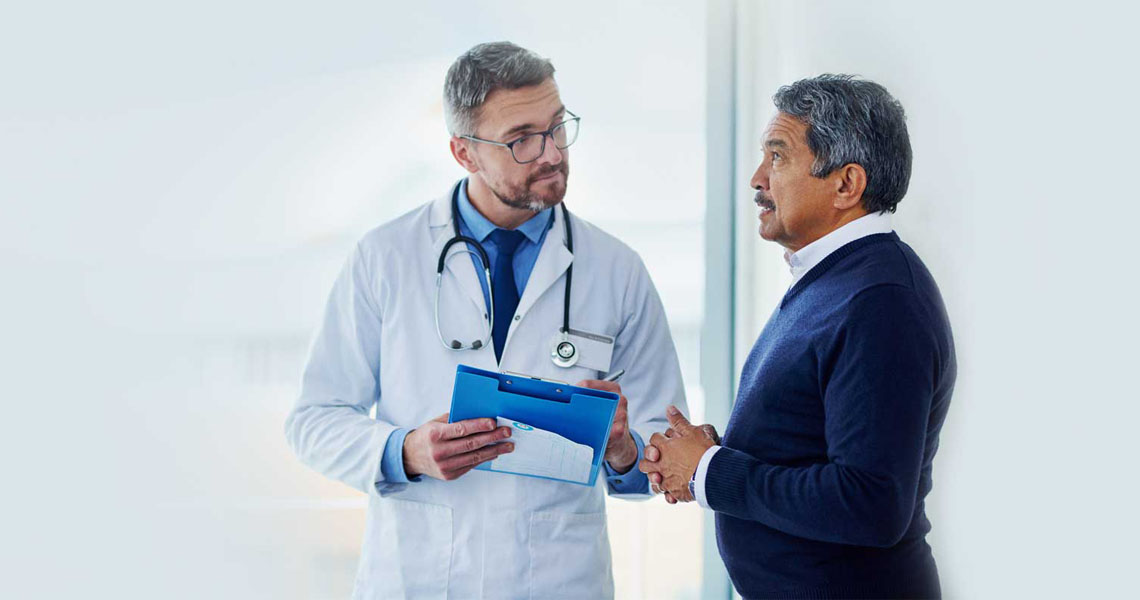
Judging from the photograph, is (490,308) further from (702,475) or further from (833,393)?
(833,393)

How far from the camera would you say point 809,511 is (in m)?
1.16

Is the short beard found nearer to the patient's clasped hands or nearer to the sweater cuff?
the patient's clasped hands

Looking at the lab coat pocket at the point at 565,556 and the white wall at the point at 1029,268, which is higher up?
the white wall at the point at 1029,268

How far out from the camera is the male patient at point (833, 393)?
1.12 metres

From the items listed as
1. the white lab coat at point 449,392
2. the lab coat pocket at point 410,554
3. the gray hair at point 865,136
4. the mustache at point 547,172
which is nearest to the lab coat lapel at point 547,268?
the white lab coat at point 449,392

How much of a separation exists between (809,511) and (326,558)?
5.55ft

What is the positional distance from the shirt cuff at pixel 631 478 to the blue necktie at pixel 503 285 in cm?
32

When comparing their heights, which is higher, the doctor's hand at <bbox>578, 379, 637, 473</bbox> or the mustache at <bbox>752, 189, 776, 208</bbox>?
the mustache at <bbox>752, 189, 776, 208</bbox>

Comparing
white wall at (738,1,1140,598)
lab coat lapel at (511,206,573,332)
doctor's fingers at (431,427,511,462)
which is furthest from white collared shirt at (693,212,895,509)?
lab coat lapel at (511,206,573,332)

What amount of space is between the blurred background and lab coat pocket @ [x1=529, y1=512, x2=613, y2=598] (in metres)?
0.85

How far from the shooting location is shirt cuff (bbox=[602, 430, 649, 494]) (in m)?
1.73

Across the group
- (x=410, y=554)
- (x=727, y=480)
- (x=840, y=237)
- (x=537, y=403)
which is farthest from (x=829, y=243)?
(x=410, y=554)

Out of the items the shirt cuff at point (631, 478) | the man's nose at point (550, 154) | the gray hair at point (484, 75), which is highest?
the gray hair at point (484, 75)

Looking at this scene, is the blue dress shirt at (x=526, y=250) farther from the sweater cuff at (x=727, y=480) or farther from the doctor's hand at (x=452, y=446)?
the sweater cuff at (x=727, y=480)
